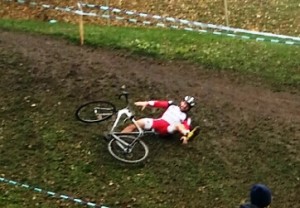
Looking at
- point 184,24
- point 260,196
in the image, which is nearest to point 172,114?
point 260,196

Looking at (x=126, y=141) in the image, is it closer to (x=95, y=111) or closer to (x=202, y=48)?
(x=95, y=111)

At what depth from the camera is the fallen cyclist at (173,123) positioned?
15180 millimetres

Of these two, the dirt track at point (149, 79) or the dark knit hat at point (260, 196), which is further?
the dirt track at point (149, 79)

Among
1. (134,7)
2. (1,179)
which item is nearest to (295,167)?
(1,179)

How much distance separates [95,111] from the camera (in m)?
16.0

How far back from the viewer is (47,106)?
1647 cm

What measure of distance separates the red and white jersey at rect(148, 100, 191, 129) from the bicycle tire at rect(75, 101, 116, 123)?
999mm

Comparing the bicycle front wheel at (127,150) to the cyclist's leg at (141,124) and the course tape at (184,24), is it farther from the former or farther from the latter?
the course tape at (184,24)

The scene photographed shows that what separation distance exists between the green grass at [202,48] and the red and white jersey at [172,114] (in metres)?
Result: 3.92

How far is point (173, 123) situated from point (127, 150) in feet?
3.96

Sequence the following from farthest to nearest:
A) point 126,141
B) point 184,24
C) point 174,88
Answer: point 184,24
point 174,88
point 126,141

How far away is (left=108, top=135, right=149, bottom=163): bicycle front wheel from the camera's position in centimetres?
1485

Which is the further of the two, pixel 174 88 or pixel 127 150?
pixel 174 88

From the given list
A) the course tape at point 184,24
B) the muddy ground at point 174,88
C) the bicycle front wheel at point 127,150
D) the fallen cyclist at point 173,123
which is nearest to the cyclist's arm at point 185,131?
the fallen cyclist at point 173,123
